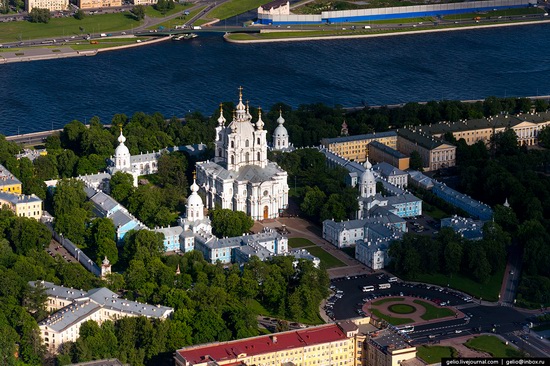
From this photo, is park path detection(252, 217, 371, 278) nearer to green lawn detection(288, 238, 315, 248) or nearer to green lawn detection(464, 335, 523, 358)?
green lawn detection(288, 238, 315, 248)

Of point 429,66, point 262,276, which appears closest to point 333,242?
point 262,276

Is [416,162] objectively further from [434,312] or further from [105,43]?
[105,43]

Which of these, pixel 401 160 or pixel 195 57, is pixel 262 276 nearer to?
pixel 401 160

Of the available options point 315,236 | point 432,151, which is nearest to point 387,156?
point 432,151

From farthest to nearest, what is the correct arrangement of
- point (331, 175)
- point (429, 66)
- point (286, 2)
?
point (286, 2), point (429, 66), point (331, 175)

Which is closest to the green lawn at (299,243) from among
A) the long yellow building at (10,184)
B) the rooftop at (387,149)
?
the rooftop at (387,149)

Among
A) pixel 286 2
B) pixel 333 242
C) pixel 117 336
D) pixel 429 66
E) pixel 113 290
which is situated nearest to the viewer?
pixel 117 336
